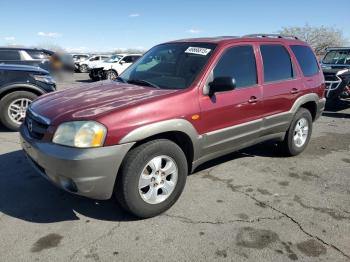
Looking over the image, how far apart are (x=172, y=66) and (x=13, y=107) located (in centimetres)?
398

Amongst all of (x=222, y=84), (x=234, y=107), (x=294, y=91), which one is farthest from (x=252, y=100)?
(x=294, y=91)

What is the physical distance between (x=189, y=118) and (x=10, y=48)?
8114 mm

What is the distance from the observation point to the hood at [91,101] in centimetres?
321

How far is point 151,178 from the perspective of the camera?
3.44 m

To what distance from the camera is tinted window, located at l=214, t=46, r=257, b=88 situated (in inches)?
160

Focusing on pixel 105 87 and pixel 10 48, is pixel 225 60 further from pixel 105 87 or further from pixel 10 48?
pixel 10 48

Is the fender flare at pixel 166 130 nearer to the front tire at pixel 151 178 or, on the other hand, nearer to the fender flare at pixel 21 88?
the front tire at pixel 151 178

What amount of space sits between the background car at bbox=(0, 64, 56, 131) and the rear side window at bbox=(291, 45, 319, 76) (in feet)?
15.7

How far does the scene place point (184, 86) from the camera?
3.76m

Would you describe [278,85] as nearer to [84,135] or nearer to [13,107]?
[84,135]

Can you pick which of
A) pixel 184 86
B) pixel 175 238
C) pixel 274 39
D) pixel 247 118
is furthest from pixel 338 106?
pixel 175 238

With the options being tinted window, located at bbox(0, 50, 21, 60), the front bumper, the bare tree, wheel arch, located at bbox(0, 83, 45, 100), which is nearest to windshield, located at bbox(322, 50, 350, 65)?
wheel arch, located at bbox(0, 83, 45, 100)

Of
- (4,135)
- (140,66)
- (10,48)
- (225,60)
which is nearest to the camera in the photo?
(225,60)

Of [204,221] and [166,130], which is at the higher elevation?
[166,130]
